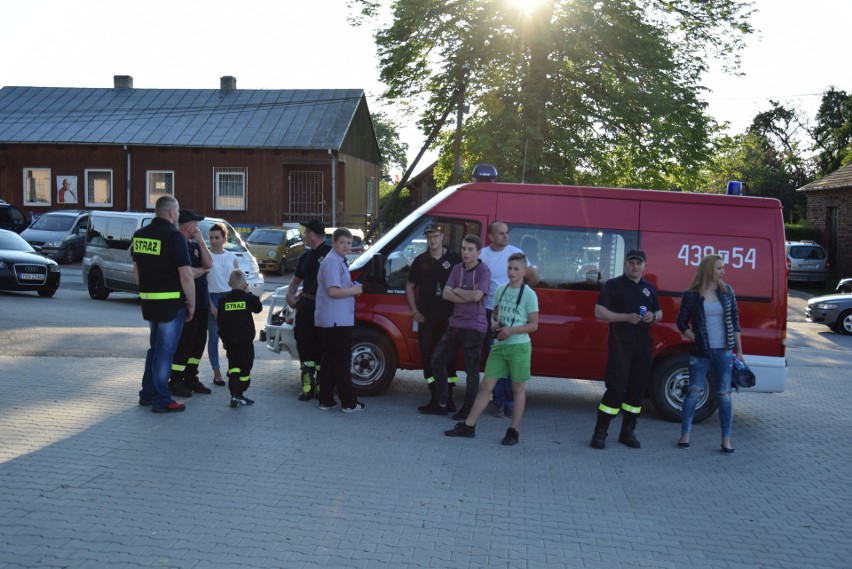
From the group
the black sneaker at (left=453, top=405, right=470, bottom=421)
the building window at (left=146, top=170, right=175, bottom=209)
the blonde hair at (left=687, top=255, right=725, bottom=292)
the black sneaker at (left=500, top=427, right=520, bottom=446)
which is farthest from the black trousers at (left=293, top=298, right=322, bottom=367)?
the building window at (left=146, top=170, right=175, bottom=209)

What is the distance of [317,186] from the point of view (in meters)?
39.2

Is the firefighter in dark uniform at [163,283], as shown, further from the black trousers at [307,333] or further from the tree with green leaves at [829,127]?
the tree with green leaves at [829,127]

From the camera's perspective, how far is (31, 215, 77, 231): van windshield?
30.6m

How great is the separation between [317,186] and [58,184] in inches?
467

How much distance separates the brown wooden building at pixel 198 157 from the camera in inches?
1528

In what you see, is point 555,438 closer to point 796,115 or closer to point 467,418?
point 467,418

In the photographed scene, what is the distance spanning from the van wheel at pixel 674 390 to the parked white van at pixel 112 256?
35.1 ft

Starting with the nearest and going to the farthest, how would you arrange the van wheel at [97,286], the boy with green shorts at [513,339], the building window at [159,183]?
the boy with green shorts at [513,339], the van wheel at [97,286], the building window at [159,183]

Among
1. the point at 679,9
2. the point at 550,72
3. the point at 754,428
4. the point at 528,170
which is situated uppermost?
the point at 679,9

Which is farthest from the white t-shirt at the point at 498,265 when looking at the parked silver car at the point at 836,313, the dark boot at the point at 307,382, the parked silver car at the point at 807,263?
the parked silver car at the point at 807,263

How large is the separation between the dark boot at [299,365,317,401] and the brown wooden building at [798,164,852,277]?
98.8ft

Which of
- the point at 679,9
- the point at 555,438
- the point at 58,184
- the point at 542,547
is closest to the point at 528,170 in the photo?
the point at 679,9

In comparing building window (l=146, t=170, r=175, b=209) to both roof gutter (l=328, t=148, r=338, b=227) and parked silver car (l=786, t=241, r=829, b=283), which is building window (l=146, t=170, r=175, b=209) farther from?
parked silver car (l=786, t=241, r=829, b=283)

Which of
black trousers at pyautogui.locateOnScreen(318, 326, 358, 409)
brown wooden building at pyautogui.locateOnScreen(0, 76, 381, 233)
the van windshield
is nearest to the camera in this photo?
black trousers at pyautogui.locateOnScreen(318, 326, 358, 409)
